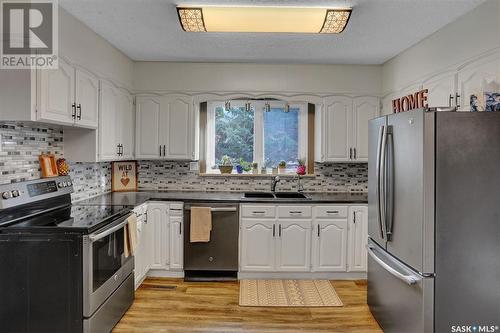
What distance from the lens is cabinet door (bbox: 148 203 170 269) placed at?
374 cm

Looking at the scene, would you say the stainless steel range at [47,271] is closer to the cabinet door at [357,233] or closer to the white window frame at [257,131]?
the white window frame at [257,131]

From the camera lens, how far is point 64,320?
2252 mm

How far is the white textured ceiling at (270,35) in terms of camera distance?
255 cm

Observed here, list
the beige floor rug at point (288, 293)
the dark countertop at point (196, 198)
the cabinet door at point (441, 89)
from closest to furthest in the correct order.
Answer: the cabinet door at point (441, 89) < the beige floor rug at point (288, 293) < the dark countertop at point (196, 198)

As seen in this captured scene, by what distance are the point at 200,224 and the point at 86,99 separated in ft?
5.33

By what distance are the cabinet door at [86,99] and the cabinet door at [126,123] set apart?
53cm

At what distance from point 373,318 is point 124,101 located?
328 cm

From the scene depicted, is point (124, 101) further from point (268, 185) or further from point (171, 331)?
point (171, 331)

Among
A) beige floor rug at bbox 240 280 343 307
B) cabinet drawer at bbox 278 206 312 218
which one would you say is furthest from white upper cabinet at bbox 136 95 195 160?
beige floor rug at bbox 240 280 343 307

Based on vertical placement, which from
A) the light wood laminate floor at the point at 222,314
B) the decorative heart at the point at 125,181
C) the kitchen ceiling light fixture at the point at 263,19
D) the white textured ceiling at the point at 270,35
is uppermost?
the white textured ceiling at the point at 270,35

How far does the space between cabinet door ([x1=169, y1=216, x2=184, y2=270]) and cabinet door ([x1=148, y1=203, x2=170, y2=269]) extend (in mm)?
48

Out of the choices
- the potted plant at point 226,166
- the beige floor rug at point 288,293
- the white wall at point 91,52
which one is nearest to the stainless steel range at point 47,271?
the white wall at point 91,52

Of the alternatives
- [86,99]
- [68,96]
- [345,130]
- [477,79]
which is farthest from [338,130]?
[68,96]

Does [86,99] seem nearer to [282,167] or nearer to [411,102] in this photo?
[282,167]
